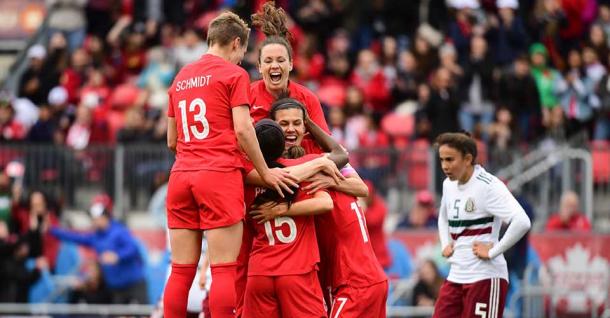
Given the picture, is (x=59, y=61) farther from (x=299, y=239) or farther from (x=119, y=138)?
(x=299, y=239)

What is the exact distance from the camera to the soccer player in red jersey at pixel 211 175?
411 inches

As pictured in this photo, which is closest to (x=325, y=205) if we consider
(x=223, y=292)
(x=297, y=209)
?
(x=297, y=209)

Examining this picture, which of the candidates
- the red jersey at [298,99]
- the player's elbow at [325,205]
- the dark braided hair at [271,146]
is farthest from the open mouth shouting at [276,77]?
the player's elbow at [325,205]

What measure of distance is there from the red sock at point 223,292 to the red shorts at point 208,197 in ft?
1.01

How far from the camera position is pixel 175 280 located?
10.7 m

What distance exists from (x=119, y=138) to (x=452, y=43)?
4.83 m

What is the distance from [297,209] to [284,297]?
608mm

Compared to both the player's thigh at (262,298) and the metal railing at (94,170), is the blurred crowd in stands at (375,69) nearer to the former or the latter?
the metal railing at (94,170)

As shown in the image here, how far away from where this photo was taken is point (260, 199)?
10.6 m

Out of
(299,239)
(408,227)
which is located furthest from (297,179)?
(408,227)

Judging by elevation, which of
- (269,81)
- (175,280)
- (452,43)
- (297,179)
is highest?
(452,43)

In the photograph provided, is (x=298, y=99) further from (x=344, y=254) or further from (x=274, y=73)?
(x=344, y=254)

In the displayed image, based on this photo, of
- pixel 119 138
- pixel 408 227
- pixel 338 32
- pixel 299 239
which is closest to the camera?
pixel 299 239

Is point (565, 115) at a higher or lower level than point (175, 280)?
higher
